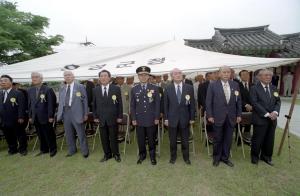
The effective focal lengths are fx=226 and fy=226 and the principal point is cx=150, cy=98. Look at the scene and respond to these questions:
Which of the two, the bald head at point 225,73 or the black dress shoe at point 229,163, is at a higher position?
the bald head at point 225,73

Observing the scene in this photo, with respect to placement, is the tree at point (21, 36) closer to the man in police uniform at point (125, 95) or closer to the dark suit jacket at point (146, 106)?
the man in police uniform at point (125, 95)

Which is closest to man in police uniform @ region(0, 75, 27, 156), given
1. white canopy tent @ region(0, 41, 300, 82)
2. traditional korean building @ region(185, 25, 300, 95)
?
white canopy tent @ region(0, 41, 300, 82)

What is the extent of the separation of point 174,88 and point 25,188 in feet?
9.82

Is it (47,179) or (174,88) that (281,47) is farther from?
(47,179)

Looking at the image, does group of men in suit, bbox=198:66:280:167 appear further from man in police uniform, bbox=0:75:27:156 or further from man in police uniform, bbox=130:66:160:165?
man in police uniform, bbox=0:75:27:156

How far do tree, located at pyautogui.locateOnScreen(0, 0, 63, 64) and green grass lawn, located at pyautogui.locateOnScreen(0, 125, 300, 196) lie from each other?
231 inches

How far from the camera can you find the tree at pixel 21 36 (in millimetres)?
8898

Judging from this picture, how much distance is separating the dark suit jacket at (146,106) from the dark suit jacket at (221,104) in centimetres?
98

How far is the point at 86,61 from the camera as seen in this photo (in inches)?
230

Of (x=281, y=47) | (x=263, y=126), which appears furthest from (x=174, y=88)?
(x=281, y=47)

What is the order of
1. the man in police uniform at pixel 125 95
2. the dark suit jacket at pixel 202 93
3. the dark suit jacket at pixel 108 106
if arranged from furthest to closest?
1. the man in police uniform at pixel 125 95
2. the dark suit jacket at pixel 202 93
3. the dark suit jacket at pixel 108 106

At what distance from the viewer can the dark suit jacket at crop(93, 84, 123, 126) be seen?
4.42 meters

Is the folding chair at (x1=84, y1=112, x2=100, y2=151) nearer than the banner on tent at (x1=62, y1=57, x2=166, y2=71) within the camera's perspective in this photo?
No

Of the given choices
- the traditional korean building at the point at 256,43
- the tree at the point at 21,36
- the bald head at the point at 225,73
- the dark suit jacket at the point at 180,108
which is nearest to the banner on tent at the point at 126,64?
the dark suit jacket at the point at 180,108
